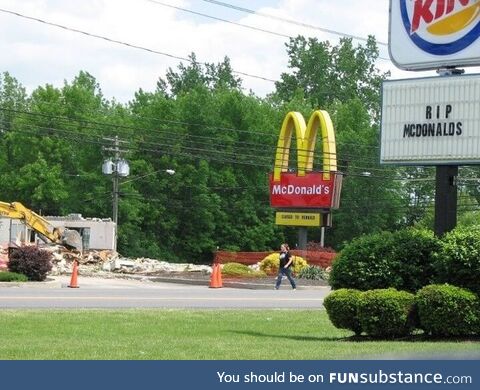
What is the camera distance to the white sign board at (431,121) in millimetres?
18094

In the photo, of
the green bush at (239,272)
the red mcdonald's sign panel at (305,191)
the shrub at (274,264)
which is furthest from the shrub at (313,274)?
the red mcdonald's sign panel at (305,191)

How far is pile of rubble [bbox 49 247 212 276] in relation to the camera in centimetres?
5294

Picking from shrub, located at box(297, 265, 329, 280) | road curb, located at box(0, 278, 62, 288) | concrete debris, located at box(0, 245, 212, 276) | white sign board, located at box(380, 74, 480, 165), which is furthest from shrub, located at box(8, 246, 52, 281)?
white sign board, located at box(380, 74, 480, 165)

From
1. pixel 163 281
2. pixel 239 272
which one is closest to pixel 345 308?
pixel 239 272

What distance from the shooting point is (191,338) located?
1753cm

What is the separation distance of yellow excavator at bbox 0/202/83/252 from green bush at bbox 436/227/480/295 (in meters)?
38.4

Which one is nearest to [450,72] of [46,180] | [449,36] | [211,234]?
[449,36]

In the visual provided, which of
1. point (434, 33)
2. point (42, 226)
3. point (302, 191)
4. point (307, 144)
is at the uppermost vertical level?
point (307, 144)

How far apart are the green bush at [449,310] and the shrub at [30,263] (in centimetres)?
2551

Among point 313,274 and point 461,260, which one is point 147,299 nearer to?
point 461,260

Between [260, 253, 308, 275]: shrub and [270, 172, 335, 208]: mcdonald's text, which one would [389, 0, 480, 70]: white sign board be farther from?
[270, 172, 335, 208]: mcdonald's text

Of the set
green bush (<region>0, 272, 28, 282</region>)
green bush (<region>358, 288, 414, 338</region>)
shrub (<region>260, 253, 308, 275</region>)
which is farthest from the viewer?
shrub (<region>260, 253, 308, 275</region>)

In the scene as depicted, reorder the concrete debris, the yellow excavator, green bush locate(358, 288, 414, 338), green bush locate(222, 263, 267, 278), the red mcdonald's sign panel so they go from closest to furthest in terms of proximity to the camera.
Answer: green bush locate(358, 288, 414, 338)
green bush locate(222, 263, 267, 278)
the concrete debris
the yellow excavator
the red mcdonald's sign panel

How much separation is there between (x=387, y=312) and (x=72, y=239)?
143ft
